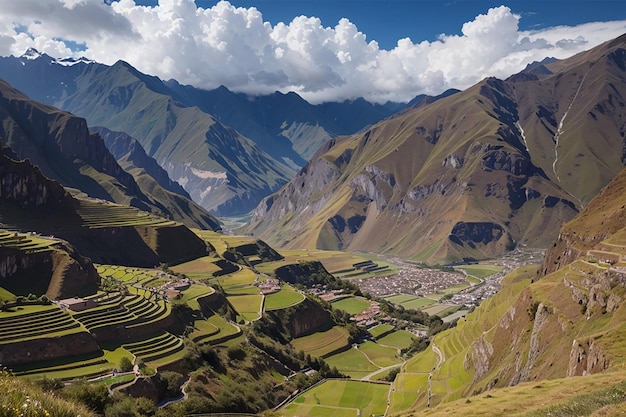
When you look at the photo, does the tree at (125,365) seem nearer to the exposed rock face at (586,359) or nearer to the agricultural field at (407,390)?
the agricultural field at (407,390)

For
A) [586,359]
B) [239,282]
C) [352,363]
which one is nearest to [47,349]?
[586,359]

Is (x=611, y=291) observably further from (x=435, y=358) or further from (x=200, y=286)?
(x=200, y=286)

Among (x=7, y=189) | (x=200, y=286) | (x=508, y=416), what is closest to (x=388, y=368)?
(x=200, y=286)

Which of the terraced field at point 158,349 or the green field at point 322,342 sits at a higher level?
the terraced field at point 158,349

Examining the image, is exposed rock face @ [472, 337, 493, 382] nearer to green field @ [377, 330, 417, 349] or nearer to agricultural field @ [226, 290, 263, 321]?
agricultural field @ [226, 290, 263, 321]

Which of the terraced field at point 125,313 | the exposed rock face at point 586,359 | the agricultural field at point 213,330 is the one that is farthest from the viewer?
the agricultural field at point 213,330

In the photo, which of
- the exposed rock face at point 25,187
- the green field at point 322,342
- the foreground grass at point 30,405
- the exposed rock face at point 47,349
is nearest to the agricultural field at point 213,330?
the exposed rock face at point 47,349

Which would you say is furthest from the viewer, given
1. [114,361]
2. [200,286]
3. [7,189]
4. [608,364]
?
[7,189]
